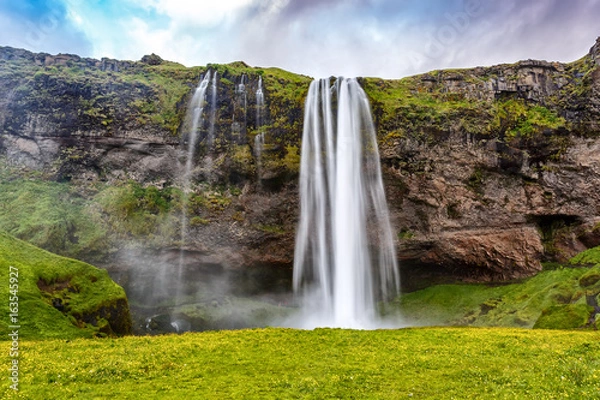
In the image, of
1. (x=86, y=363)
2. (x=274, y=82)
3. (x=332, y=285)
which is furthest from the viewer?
(x=274, y=82)

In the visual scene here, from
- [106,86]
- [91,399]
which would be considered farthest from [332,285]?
[106,86]

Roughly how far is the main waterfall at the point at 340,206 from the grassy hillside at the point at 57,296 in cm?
2285

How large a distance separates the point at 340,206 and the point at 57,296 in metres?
28.7

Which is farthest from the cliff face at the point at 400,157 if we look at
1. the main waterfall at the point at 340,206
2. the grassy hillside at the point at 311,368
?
→ the grassy hillside at the point at 311,368

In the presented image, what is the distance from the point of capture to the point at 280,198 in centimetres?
4588

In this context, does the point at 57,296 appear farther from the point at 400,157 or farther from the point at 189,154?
the point at 400,157

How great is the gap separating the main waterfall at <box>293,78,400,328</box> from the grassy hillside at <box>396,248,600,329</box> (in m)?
5.81

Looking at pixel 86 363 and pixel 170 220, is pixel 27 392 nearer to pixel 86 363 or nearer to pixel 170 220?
pixel 86 363

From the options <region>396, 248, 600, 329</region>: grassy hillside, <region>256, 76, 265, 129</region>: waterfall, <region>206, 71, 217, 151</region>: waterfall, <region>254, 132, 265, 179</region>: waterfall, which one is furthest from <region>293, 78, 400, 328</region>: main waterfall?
<region>206, 71, 217, 151</region>: waterfall

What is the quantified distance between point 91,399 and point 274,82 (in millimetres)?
43282

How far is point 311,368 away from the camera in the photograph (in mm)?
13641

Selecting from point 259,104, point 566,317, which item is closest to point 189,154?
point 259,104

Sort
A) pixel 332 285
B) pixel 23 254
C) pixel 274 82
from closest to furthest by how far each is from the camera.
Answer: pixel 23 254
pixel 332 285
pixel 274 82

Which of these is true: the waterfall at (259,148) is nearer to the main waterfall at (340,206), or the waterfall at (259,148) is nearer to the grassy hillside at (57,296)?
the main waterfall at (340,206)
